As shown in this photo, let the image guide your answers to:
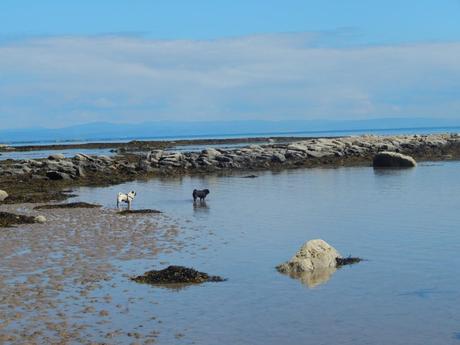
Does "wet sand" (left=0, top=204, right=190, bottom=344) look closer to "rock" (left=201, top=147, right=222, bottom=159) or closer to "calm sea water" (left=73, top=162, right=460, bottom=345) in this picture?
"calm sea water" (left=73, top=162, right=460, bottom=345)

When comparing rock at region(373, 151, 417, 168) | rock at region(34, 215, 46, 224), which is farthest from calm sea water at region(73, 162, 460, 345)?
rock at region(373, 151, 417, 168)

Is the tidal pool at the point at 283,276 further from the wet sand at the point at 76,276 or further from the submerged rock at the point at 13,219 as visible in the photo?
the submerged rock at the point at 13,219

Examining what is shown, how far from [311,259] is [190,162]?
36285 mm

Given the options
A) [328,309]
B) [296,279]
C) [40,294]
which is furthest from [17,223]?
[328,309]

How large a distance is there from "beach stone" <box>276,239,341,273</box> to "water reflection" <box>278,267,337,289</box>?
0.44 ft

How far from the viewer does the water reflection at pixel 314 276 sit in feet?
44.2

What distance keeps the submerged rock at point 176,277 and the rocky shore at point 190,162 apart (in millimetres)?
17238

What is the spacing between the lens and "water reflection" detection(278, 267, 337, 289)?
531 inches

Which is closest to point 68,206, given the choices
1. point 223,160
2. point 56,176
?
point 56,176

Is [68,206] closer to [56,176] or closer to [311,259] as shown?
[56,176]

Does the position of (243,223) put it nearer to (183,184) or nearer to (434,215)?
(434,215)

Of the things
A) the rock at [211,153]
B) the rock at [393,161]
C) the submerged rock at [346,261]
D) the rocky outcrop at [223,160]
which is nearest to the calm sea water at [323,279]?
the submerged rock at [346,261]

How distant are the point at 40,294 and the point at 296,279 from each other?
4.93 m

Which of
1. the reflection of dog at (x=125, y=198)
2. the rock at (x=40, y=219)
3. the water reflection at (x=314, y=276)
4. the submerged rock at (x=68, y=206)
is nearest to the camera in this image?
the water reflection at (x=314, y=276)
